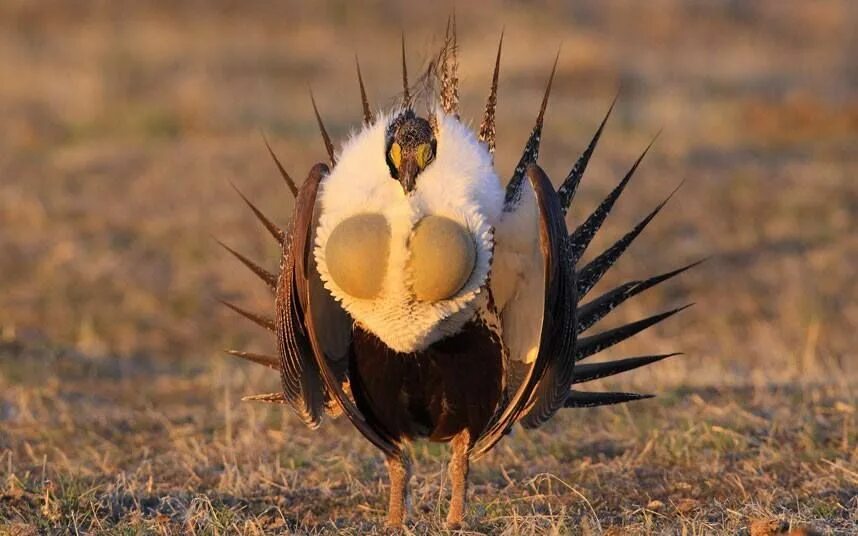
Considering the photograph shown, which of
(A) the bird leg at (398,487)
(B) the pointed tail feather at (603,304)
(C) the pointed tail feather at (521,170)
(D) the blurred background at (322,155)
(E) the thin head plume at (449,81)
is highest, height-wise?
(E) the thin head plume at (449,81)

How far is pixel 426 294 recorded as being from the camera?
118 inches

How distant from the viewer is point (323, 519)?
3602mm

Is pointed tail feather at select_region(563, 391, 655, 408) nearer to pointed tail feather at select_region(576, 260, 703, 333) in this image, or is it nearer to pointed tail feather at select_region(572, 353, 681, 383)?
pointed tail feather at select_region(572, 353, 681, 383)

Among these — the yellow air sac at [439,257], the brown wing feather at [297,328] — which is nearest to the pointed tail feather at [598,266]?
the yellow air sac at [439,257]

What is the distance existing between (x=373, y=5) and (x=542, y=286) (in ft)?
56.5

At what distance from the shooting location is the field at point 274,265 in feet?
12.2

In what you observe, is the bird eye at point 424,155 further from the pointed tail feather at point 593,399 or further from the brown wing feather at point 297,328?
the pointed tail feather at point 593,399

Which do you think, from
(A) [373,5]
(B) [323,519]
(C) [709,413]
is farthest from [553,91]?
(B) [323,519]

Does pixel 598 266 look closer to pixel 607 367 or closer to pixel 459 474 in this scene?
pixel 607 367

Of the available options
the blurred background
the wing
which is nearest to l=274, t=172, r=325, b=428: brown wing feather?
the wing

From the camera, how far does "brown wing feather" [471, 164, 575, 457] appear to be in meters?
2.96

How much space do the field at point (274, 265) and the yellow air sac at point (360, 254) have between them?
0.63m

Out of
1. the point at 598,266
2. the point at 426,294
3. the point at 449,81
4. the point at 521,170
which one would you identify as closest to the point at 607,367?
the point at 598,266

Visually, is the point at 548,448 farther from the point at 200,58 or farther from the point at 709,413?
the point at 200,58
